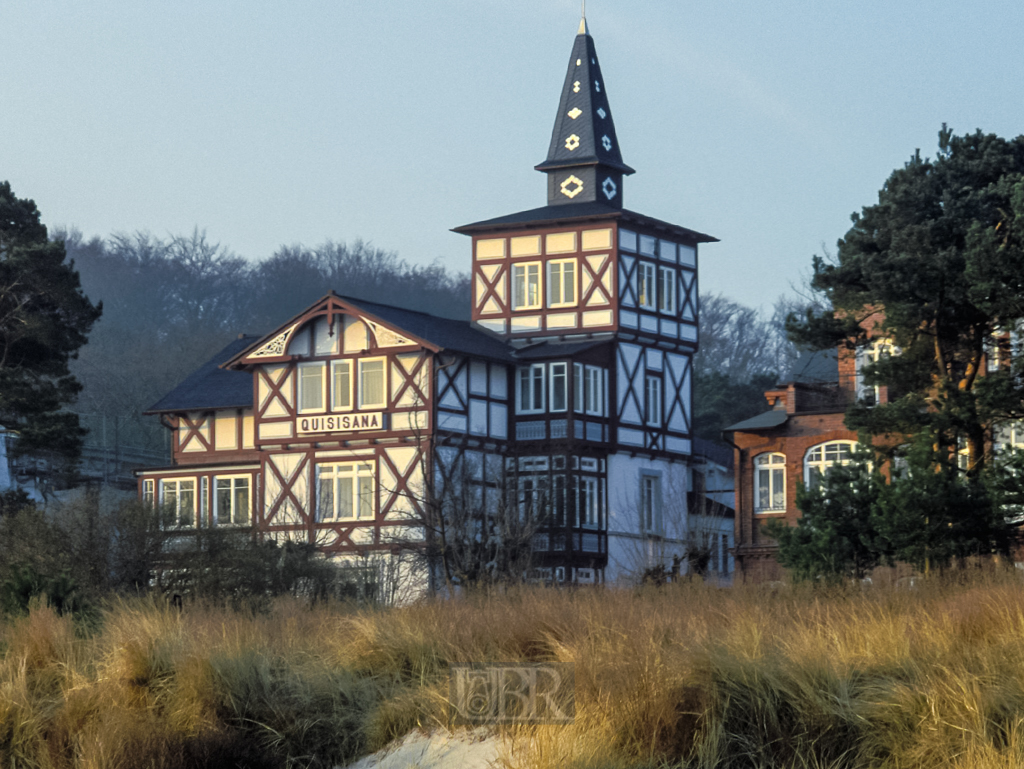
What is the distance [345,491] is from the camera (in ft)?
155

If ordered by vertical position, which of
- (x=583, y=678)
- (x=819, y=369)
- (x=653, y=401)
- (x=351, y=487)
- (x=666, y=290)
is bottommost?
(x=583, y=678)

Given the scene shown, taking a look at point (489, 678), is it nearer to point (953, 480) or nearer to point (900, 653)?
Answer: point (900, 653)

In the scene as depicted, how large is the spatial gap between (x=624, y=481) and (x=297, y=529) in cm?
947

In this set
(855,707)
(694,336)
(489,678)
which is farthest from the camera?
(694,336)

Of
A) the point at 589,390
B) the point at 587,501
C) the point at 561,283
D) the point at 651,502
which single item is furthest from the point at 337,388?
the point at 651,502

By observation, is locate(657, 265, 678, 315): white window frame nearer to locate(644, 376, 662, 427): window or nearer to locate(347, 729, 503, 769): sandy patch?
locate(644, 376, 662, 427): window

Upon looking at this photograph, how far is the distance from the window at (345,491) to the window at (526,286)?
680 centimetres

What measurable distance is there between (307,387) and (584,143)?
12000 millimetres

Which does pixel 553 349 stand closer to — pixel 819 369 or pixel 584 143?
pixel 584 143

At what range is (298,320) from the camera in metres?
47.8

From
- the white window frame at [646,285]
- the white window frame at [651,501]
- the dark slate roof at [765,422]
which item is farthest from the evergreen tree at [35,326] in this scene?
the dark slate roof at [765,422]

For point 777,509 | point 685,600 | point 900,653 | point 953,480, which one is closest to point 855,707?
point 900,653

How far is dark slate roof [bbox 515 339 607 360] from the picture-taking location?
47.5 m

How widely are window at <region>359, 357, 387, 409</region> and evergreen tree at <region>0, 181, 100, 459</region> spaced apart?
7.57 meters
